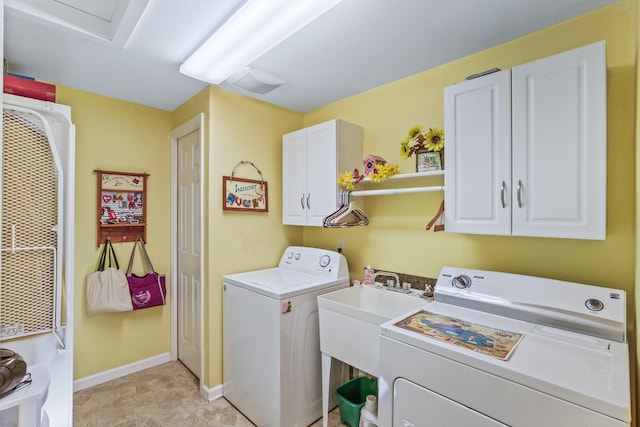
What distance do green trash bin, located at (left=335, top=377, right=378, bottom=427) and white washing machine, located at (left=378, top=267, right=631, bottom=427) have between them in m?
0.70

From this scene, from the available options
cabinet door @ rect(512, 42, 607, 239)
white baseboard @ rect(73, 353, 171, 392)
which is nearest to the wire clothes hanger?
cabinet door @ rect(512, 42, 607, 239)

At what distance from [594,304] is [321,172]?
1777 millimetres

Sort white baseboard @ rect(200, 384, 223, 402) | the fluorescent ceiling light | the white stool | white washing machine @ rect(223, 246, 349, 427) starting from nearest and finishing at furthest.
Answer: the white stool → the fluorescent ceiling light → white washing machine @ rect(223, 246, 349, 427) → white baseboard @ rect(200, 384, 223, 402)

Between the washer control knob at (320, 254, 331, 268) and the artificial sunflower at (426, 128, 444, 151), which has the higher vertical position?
the artificial sunflower at (426, 128, 444, 151)

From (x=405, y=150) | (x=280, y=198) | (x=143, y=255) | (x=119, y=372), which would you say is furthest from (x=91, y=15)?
(x=119, y=372)

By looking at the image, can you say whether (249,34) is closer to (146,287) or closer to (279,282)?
(279,282)

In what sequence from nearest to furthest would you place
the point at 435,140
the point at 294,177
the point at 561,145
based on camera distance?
the point at 561,145 < the point at 435,140 < the point at 294,177

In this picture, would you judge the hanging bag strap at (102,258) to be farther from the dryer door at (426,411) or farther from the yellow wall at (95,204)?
the dryer door at (426,411)

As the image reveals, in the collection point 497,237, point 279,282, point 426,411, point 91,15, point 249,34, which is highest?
point 91,15

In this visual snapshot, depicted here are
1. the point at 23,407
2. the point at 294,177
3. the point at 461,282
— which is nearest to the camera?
the point at 23,407

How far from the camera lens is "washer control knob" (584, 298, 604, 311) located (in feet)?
4.70

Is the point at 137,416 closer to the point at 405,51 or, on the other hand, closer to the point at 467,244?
the point at 467,244

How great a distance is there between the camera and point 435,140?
1979 mm

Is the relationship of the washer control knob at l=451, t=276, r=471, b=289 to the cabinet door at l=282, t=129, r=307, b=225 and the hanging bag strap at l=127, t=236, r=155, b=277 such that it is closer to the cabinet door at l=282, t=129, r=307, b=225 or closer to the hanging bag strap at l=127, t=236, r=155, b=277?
the cabinet door at l=282, t=129, r=307, b=225
